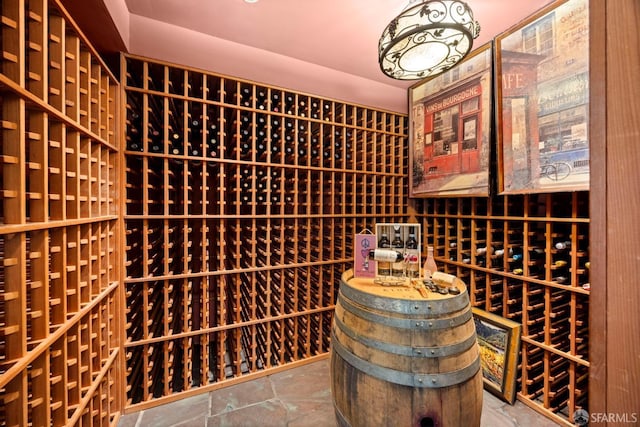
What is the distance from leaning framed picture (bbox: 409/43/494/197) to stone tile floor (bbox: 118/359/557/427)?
5.41ft

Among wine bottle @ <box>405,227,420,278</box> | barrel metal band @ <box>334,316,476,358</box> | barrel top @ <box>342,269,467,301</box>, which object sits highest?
wine bottle @ <box>405,227,420,278</box>

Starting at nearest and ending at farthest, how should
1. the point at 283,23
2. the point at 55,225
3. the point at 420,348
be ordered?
the point at 55,225 → the point at 420,348 → the point at 283,23

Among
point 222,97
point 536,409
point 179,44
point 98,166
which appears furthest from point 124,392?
point 536,409

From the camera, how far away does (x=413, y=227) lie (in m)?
1.60

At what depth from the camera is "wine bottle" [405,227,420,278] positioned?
60.5 inches

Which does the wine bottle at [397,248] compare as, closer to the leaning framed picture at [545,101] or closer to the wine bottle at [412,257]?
the wine bottle at [412,257]

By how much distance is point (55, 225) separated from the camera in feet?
3.31

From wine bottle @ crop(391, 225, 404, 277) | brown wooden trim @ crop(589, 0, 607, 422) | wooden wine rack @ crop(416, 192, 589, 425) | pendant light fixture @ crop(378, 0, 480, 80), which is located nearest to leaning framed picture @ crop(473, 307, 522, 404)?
wooden wine rack @ crop(416, 192, 589, 425)

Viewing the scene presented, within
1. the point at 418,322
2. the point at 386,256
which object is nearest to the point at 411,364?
the point at 418,322

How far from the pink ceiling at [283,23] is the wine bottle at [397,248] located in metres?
1.67

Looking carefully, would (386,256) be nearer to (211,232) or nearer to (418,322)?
(418,322)

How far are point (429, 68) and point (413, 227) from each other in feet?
3.09

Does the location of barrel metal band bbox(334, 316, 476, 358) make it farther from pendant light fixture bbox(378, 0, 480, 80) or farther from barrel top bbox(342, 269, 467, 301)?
pendant light fixture bbox(378, 0, 480, 80)

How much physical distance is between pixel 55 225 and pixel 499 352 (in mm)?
2895
